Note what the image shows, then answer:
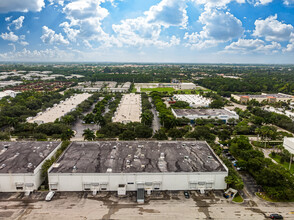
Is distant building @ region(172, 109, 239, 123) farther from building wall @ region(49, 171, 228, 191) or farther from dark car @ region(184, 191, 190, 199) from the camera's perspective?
dark car @ region(184, 191, 190, 199)

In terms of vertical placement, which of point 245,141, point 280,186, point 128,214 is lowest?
point 128,214

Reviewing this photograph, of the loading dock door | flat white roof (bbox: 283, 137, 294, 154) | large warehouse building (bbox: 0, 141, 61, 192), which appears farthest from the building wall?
flat white roof (bbox: 283, 137, 294, 154)

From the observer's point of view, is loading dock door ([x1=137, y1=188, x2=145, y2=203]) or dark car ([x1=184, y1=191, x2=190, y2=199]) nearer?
loading dock door ([x1=137, y1=188, x2=145, y2=203])

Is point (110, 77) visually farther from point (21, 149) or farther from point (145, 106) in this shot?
point (21, 149)

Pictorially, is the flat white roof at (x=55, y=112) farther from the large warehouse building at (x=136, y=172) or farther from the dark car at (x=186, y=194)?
the dark car at (x=186, y=194)

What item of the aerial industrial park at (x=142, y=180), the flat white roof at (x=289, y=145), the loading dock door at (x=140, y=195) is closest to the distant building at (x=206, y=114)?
the aerial industrial park at (x=142, y=180)

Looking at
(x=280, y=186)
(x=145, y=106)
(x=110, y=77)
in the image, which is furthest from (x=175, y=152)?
(x=110, y=77)
